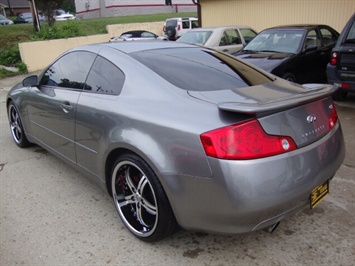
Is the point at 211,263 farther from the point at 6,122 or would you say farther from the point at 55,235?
the point at 6,122

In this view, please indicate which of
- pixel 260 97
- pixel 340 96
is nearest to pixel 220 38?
pixel 340 96

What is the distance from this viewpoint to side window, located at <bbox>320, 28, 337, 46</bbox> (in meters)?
7.97

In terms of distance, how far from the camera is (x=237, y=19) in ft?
44.1

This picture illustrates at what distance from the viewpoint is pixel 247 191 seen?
2088mm

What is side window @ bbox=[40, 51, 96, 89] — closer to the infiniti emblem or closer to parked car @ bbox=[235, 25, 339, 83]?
the infiniti emblem

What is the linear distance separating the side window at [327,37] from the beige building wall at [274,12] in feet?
7.80

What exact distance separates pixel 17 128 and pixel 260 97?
376 cm

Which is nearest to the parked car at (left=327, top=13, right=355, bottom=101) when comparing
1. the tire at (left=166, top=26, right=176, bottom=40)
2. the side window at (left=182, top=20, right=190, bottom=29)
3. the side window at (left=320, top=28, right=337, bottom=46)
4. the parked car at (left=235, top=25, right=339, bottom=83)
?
the parked car at (left=235, top=25, right=339, bottom=83)

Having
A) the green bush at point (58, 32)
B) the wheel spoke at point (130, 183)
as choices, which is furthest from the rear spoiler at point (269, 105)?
the green bush at point (58, 32)

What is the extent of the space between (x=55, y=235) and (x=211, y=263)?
4.24 ft

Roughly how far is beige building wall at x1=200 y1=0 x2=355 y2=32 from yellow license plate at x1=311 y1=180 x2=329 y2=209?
903cm

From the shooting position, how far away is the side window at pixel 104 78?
9.63 feet

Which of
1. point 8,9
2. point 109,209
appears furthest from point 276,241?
point 8,9

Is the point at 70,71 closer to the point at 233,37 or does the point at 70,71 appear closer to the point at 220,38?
the point at 220,38
